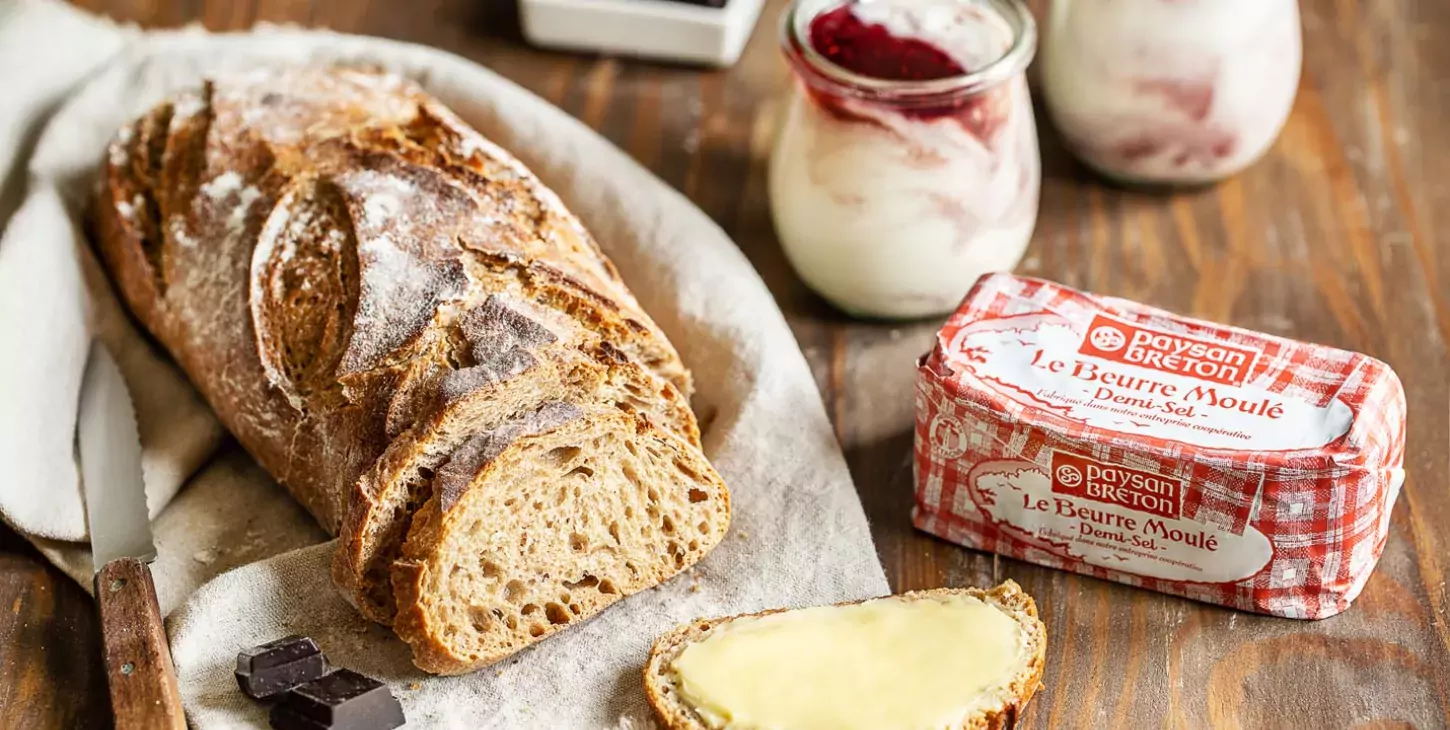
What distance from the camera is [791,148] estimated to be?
8.96 ft

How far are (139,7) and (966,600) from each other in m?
2.73

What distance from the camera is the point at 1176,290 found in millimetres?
2938

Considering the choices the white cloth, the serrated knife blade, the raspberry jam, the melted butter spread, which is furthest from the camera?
the raspberry jam

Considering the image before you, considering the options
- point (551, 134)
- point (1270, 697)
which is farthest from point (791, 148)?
point (1270, 697)

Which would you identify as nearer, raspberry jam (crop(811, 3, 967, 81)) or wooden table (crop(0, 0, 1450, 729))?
wooden table (crop(0, 0, 1450, 729))

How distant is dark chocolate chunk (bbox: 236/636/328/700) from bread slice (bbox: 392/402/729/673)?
0.42 feet

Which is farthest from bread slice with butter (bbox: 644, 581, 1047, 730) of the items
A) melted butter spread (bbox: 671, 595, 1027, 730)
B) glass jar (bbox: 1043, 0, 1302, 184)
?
glass jar (bbox: 1043, 0, 1302, 184)

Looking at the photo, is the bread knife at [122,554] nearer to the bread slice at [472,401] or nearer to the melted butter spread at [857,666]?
the bread slice at [472,401]

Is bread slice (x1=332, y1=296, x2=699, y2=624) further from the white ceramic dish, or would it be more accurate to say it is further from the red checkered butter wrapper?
the white ceramic dish

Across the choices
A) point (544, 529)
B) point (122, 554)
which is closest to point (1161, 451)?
point (544, 529)

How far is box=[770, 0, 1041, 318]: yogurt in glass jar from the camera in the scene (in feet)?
8.39

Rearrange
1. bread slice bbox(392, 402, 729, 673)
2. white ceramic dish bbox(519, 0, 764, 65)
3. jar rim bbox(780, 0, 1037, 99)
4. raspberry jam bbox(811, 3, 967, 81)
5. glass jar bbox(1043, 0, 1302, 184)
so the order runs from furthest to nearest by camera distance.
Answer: white ceramic dish bbox(519, 0, 764, 65) < glass jar bbox(1043, 0, 1302, 184) < raspberry jam bbox(811, 3, 967, 81) < jar rim bbox(780, 0, 1037, 99) < bread slice bbox(392, 402, 729, 673)

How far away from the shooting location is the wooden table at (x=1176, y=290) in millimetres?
2158

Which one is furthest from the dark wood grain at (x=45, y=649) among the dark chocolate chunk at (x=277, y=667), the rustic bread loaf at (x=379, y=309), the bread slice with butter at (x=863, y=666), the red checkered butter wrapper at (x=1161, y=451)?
the red checkered butter wrapper at (x=1161, y=451)
